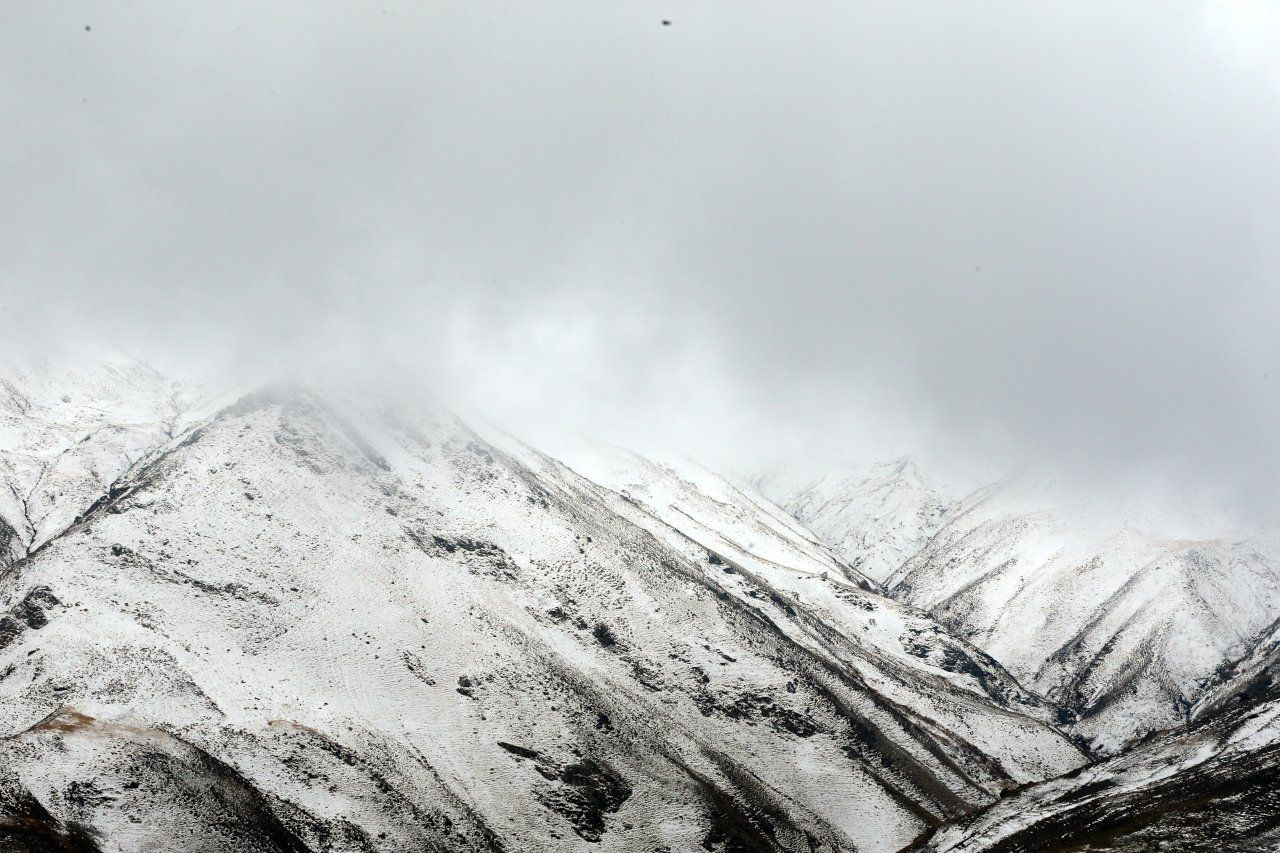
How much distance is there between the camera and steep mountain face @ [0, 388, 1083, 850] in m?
102

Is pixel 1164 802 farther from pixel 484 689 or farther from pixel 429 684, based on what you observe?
pixel 429 684

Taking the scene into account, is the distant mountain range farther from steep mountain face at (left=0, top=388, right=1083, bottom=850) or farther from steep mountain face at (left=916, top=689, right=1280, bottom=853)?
steep mountain face at (left=916, top=689, right=1280, bottom=853)

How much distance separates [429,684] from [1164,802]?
9053 cm

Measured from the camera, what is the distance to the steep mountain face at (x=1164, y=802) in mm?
83562

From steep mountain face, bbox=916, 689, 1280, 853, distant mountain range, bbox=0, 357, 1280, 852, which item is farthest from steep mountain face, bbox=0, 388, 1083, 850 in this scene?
steep mountain face, bbox=916, 689, 1280, 853

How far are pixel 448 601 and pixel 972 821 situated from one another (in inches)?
3198

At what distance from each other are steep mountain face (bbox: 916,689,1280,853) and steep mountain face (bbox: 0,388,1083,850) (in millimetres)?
21537

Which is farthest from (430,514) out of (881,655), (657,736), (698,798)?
(881,655)

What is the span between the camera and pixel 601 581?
15725cm

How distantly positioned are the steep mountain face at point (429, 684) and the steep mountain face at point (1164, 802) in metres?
21.5

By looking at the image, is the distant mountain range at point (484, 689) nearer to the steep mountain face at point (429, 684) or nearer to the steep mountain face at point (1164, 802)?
the steep mountain face at point (429, 684)

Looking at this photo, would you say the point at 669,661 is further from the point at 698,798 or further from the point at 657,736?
the point at 698,798

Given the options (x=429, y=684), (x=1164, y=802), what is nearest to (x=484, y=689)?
(x=429, y=684)

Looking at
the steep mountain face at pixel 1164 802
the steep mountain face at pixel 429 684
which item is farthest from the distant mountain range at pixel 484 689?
the steep mountain face at pixel 1164 802
